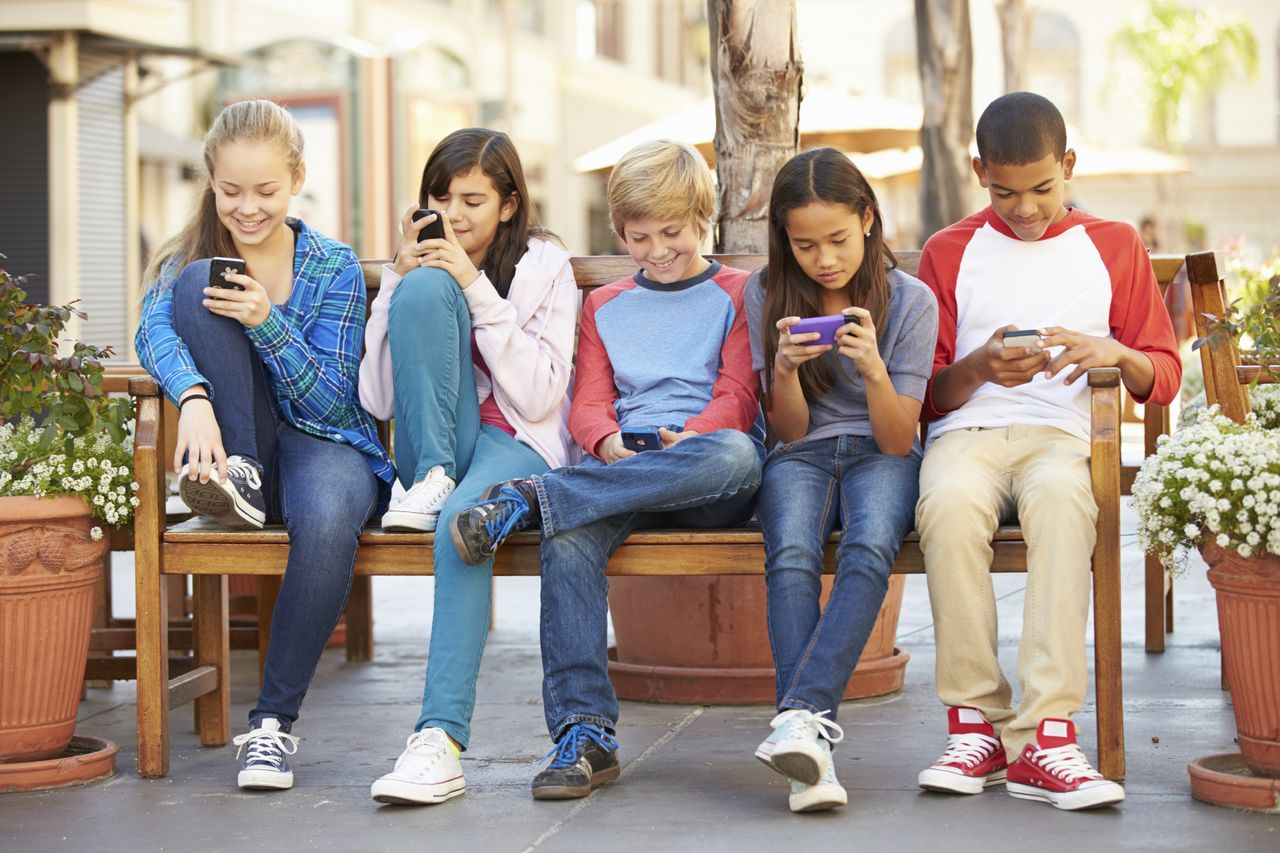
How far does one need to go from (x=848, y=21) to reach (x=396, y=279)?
41.0 m

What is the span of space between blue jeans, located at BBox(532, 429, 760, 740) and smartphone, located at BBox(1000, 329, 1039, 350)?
558 mm

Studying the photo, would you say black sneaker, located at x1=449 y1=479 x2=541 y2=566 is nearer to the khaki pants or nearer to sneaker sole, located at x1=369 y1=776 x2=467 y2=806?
sneaker sole, located at x1=369 y1=776 x2=467 y2=806

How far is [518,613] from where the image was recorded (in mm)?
5965

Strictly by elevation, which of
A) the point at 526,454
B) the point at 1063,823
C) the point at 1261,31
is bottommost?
the point at 1063,823

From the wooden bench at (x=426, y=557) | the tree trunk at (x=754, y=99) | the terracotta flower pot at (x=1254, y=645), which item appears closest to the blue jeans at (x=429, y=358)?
the wooden bench at (x=426, y=557)

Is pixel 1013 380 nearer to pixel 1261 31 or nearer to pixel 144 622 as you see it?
pixel 144 622

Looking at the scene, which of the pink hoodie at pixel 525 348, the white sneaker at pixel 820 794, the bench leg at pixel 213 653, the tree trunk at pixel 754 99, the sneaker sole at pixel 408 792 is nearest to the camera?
the white sneaker at pixel 820 794

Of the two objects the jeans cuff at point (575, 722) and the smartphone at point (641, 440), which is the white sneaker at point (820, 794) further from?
the smartphone at point (641, 440)

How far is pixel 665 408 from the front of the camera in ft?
11.8

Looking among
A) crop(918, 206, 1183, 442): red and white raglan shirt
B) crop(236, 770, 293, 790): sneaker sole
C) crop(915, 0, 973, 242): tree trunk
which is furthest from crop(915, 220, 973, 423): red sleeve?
crop(915, 0, 973, 242): tree trunk

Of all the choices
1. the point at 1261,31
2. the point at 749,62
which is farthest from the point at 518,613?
the point at 1261,31

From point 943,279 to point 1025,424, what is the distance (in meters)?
0.39

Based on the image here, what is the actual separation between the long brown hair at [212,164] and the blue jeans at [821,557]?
1.29 meters

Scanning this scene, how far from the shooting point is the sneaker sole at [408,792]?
10.3 feet
